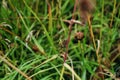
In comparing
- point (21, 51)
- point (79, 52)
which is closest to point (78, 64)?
point (79, 52)

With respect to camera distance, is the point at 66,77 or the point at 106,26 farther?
the point at 106,26

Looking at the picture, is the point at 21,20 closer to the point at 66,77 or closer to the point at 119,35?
the point at 66,77

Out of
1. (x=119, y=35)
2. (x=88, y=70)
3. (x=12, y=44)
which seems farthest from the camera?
(x=119, y=35)

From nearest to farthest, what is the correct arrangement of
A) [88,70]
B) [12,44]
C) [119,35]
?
1. [88,70]
2. [12,44]
3. [119,35]

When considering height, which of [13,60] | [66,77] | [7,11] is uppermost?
[7,11]

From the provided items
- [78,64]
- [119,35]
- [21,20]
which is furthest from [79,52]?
[21,20]

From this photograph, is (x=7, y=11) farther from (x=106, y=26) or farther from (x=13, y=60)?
(x=106, y=26)

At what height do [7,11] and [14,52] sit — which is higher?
[7,11]
